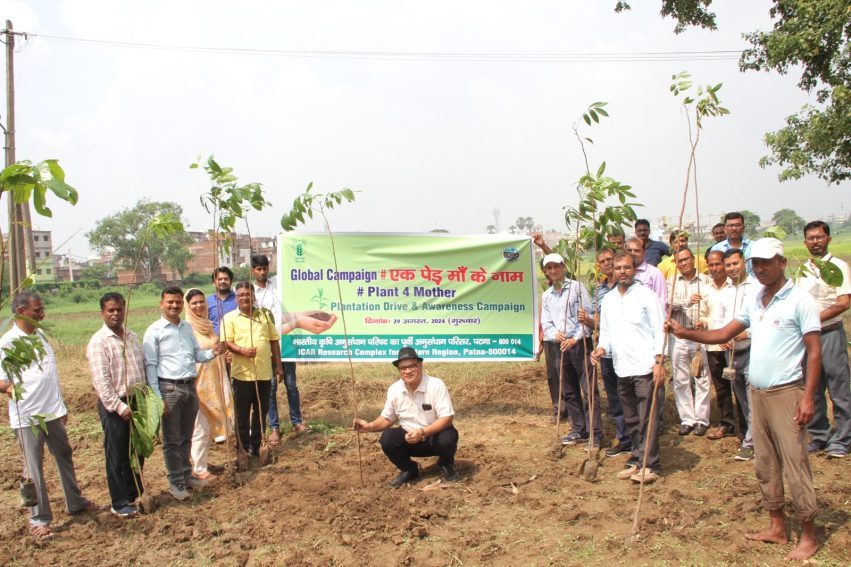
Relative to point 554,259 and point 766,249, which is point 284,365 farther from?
point 766,249

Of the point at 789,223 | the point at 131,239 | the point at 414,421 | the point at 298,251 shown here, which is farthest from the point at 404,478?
the point at 131,239

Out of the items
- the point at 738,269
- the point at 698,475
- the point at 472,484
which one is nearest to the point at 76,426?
the point at 472,484

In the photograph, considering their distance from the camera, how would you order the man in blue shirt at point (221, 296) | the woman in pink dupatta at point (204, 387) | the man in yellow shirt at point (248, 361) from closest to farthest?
the woman in pink dupatta at point (204, 387) → the man in yellow shirt at point (248, 361) → the man in blue shirt at point (221, 296)

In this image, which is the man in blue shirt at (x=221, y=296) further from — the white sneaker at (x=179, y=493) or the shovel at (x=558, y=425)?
the shovel at (x=558, y=425)

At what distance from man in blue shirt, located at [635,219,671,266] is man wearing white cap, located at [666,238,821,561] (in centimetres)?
319

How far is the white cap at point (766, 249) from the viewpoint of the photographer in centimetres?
383

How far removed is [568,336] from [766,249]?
2.69 metres

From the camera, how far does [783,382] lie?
12.7ft

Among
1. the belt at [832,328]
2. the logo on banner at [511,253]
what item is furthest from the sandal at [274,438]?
the belt at [832,328]

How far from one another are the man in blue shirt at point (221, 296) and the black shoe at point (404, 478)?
91.1 inches

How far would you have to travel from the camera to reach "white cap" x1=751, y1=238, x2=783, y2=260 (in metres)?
3.83

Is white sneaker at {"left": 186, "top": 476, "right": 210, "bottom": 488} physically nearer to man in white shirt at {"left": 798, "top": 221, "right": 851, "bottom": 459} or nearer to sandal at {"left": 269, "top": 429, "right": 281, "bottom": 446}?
sandal at {"left": 269, "top": 429, "right": 281, "bottom": 446}

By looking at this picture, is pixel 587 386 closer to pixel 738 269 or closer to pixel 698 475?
pixel 698 475

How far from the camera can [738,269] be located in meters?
5.60
